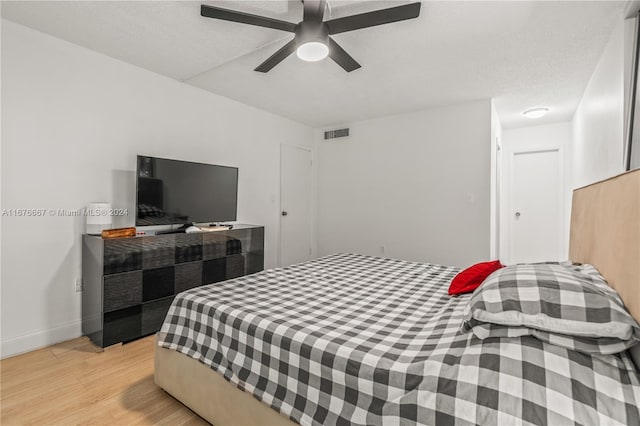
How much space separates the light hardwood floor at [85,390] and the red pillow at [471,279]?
168cm

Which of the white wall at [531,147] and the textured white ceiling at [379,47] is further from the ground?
the textured white ceiling at [379,47]

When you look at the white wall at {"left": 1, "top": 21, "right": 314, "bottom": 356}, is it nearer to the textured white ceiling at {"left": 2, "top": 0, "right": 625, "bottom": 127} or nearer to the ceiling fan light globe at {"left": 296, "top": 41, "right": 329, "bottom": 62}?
the textured white ceiling at {"left": 2, "top": 0, "right": 625, "bottom": 127}

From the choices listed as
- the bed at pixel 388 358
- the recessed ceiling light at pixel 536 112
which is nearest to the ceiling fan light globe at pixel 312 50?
the bed at pixel 388 358

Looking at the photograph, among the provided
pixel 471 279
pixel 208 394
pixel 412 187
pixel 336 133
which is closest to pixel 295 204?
pixel 336 133

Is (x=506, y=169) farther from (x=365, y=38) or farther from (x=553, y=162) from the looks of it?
(x=365, y=38)

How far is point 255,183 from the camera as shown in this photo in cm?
452

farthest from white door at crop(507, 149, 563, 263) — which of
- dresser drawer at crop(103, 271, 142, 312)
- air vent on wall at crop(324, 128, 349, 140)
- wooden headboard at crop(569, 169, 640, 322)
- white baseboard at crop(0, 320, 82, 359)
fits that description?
white baseboard at crop(0, 320, 82, 359)

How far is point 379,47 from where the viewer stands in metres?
2.67

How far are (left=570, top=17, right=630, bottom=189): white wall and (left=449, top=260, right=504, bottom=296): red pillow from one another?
4.09 feet

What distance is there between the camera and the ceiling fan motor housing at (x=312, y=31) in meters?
2.05

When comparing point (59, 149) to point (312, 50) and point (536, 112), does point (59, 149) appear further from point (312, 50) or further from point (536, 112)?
point (536, 112)

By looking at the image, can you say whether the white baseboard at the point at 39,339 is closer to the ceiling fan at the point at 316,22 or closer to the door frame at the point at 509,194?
the ceiling fan at the point at 316,22

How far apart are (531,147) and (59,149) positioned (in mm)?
6576

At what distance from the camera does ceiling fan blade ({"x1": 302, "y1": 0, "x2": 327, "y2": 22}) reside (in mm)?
1955
